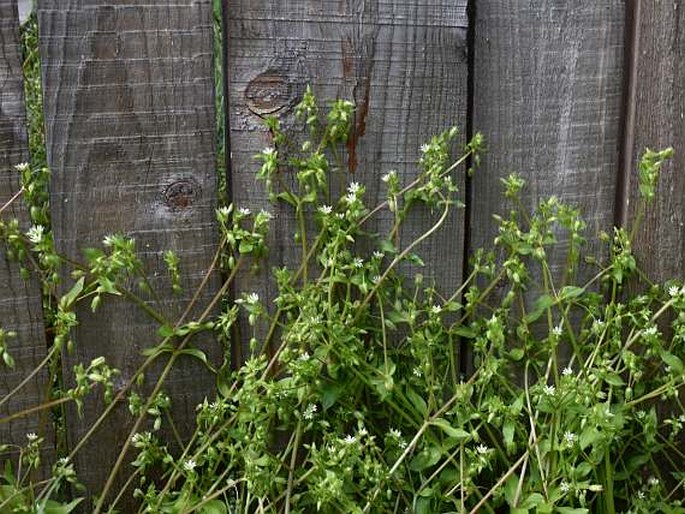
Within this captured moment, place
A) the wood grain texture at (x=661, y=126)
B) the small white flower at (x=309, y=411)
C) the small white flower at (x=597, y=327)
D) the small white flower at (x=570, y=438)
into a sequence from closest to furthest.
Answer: the small white flower at (x=570, y=438), the small white flower at (x=309, y=411), the small white flower at (x=597, y=327), the wood grain texture at (x=661, y=126)

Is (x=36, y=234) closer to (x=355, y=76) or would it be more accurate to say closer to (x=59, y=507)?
(x=59, y=507)

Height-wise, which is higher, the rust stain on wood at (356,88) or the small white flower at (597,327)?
the rust stain on wood at (356,88)

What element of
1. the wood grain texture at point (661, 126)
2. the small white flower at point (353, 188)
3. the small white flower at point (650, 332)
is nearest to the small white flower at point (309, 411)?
the small white flower at point (353, 188)

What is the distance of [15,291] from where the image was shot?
2529mm

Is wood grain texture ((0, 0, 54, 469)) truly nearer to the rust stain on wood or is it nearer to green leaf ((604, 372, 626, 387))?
the rust stain on wood

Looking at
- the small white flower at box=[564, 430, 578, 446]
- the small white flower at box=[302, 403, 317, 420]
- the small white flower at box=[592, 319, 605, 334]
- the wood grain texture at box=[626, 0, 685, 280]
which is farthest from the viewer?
the wood grain texture at box=[626, 0, 685, 280]

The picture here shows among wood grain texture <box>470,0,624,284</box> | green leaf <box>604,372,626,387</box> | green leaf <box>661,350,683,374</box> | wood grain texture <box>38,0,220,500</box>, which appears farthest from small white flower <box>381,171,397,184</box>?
green leaf <box>661,350,683,374</box>

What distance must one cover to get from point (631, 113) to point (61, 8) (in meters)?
1.46

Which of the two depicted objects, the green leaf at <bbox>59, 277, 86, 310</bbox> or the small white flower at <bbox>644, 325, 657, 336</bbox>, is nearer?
the green leaf at <bbox>59, 277, 86, 310</bbox>

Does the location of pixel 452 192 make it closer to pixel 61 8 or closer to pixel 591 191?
pixel 591 191

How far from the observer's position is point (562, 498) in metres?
2.45

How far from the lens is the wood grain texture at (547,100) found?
2641mm

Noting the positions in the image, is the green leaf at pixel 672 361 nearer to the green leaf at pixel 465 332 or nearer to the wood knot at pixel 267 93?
the green leaf at pixel 465 332

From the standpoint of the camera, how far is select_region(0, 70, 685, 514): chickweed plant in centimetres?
240
